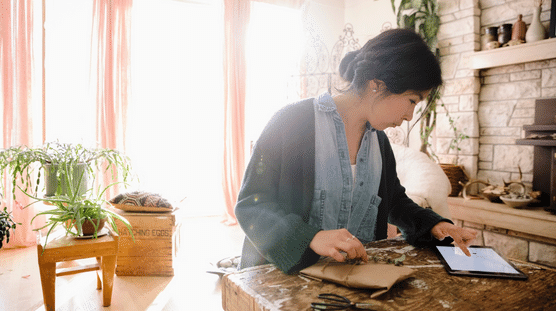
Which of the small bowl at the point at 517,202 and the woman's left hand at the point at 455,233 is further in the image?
the small bowl at the point at 517,202

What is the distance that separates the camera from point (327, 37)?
15.6ft

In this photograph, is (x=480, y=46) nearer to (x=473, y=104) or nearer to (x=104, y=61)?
(x=473, y=104)

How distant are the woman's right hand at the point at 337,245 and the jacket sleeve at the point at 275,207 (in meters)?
0.02

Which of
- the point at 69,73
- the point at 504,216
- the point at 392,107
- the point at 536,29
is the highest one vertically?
the point at 536,29

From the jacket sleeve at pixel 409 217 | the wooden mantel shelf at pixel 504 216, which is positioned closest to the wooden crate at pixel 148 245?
the jacket sleeve at pixel 409 217

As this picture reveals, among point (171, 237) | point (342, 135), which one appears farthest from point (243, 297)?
point (171, 237)

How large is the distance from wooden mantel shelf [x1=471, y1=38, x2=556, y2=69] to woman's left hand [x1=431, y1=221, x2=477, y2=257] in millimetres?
Result: 2566

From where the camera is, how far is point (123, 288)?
7.57ft

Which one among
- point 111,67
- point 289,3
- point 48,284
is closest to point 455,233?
point 48,284

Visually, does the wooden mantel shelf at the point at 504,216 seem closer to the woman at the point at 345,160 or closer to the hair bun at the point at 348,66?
the woman at the point at 345,160

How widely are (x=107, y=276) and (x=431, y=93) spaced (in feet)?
10.4

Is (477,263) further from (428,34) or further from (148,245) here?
(428,34)

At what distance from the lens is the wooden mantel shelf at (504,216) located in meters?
2.59

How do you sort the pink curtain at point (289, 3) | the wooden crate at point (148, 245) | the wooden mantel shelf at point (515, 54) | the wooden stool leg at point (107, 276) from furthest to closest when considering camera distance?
the pink curtain at point (289, 3), the wooden mantel shelf at point (515, 54), the wooden crate at point (148, 245), the wooden stool leg at point (107, 276)
